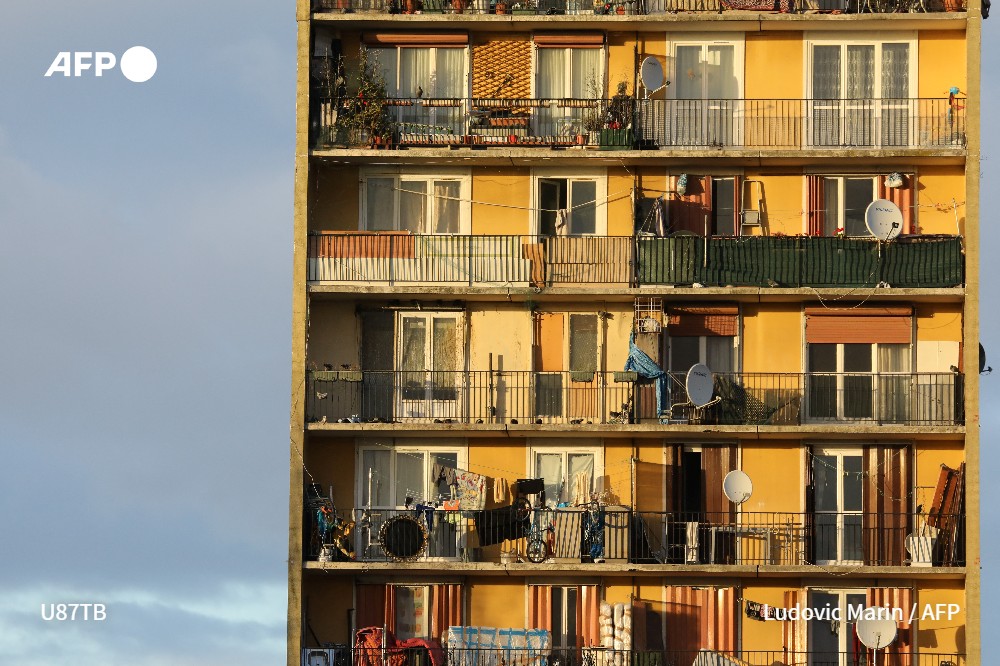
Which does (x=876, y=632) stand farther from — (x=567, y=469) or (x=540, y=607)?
(x=567, y=469)

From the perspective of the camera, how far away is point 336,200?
55.3 m

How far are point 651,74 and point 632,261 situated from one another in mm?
4340

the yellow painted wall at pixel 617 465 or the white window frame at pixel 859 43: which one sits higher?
the white window frame at pixel 859 43

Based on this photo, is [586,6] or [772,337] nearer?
[772,337]

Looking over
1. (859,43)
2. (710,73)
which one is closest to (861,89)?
(859,43)

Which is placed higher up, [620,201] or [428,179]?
[428,179]

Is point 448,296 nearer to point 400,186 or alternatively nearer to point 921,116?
point 400,186

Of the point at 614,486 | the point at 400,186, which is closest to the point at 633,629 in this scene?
the point at 614,486

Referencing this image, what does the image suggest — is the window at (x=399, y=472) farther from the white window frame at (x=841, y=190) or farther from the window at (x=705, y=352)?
the white window frame at (x=841, y=190)

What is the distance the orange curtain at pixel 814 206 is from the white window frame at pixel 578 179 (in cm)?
472

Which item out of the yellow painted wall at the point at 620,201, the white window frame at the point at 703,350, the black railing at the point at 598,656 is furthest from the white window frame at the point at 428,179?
the black railing at the point at 598,656

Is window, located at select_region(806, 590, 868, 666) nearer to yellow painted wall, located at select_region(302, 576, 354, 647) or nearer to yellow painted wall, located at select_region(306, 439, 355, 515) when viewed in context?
yellow painted wall, located at select_region(302, 576, 354, 647)

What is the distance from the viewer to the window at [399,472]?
54.5 metres

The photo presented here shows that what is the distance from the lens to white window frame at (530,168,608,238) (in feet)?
181
